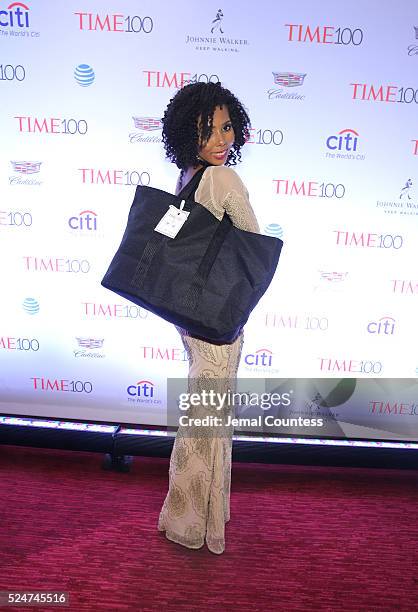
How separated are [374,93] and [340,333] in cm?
127

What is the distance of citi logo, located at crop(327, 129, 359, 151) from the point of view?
8.26 feet

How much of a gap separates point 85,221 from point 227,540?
1.76 m

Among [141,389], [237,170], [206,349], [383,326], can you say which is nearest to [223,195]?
[206,349]

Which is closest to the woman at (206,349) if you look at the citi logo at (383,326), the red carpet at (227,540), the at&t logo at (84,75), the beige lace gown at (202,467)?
the beige lace gown at (202,467)

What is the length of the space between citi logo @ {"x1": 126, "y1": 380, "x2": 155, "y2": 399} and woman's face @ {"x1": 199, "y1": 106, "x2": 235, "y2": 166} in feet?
5.25

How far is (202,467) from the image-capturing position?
2008mm

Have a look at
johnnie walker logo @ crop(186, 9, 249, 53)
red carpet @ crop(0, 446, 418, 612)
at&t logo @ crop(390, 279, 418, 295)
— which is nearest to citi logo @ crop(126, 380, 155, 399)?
red carpet @ crop(0, 446, 418, 612)

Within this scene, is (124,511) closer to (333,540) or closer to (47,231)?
(333,540)

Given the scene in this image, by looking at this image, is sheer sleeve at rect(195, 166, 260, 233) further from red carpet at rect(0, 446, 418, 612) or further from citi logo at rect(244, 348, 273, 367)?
red carpet at rect(0, 446, 418, 612)

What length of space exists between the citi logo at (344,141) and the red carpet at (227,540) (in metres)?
1.77

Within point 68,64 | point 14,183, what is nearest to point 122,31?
point 68,64

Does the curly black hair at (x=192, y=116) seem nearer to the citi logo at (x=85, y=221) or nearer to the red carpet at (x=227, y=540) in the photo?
the citi logo at (x=85, y=221)

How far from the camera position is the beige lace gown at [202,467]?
6.28 feet

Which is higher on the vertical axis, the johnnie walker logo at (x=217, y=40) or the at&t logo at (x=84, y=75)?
the johnnie walker logo at (x=217, y=40)
